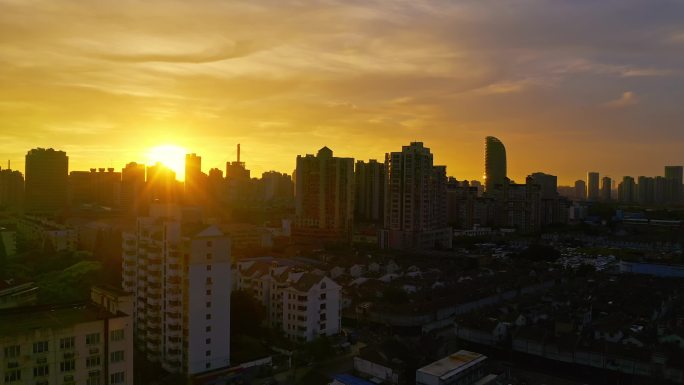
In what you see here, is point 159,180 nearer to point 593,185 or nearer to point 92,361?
point 92,361

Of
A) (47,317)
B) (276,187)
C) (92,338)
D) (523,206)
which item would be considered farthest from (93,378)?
(276,187)

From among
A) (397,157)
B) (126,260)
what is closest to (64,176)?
(397,157)

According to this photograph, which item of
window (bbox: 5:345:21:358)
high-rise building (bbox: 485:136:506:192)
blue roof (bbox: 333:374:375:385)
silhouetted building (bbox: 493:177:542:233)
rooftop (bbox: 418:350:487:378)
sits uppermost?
high-rise building (bbox: 485:136:506:192)

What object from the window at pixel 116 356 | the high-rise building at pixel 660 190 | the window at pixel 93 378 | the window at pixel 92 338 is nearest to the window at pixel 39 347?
the window at pixel 92 338

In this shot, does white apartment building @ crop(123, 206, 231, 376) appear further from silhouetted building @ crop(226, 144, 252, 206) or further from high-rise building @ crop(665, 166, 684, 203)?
high-rise building @ crop(665, 166, 684, 203)

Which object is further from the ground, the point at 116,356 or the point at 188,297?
the point at 188,297

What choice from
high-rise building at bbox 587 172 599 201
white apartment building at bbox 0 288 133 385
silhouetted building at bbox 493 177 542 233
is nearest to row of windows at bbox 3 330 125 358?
white apartment building at bbox 0 288 133 385
